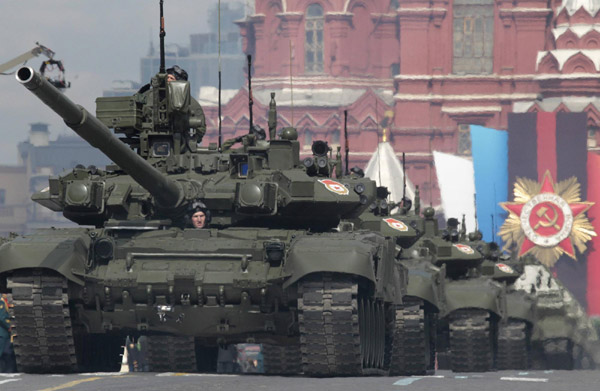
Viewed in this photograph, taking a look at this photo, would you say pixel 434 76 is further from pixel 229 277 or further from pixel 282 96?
pixel 229 277

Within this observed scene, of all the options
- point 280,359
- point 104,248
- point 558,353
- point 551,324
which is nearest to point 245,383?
point 104,248

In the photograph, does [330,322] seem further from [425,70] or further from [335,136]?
[425,70]

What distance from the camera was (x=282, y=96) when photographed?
142 m

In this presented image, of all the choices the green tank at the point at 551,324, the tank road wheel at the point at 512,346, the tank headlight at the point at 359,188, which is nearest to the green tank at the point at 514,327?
the tank road wheel at the point at 512,346

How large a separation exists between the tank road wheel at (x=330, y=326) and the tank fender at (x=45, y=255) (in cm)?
309

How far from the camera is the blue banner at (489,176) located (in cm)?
11344

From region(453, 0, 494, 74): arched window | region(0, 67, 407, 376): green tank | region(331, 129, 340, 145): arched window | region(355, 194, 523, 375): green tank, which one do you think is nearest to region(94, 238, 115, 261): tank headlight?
region(0, 67, 407, 376): green tank

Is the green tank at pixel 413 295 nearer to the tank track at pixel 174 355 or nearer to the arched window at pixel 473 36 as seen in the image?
the tank track at pixel 174 355

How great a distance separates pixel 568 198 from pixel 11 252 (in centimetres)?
9140

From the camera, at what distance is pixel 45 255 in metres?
22.9

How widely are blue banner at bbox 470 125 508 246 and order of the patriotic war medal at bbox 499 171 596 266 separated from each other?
1.38m

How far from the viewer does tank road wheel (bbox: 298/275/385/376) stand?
73.9ft

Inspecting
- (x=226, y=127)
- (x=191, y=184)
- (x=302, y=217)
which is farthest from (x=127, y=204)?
(x=226, y=127)

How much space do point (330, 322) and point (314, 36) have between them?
404 ft
